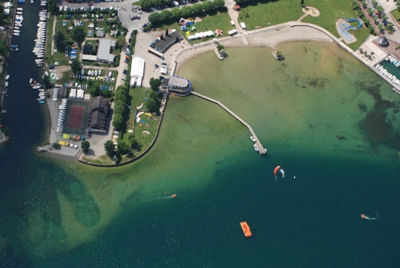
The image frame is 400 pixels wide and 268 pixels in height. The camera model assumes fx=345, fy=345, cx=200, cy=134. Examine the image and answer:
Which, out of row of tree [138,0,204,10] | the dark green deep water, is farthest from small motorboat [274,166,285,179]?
row of tree [138,0,204,10]

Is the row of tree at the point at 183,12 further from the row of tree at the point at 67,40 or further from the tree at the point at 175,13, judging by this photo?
the row of tree at the point at 67,40

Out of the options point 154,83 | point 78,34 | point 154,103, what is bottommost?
point 154,103

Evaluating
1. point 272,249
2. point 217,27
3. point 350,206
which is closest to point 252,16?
point 217,27

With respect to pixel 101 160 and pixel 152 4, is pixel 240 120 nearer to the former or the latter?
pixel 101 160

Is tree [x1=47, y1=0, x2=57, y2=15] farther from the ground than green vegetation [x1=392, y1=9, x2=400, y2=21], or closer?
closer

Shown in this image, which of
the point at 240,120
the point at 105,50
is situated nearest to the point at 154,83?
the point at 105,50

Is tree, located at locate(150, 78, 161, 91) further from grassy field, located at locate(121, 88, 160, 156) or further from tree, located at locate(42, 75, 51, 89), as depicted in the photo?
tree, located at locate(42, 75, 51, 89)
